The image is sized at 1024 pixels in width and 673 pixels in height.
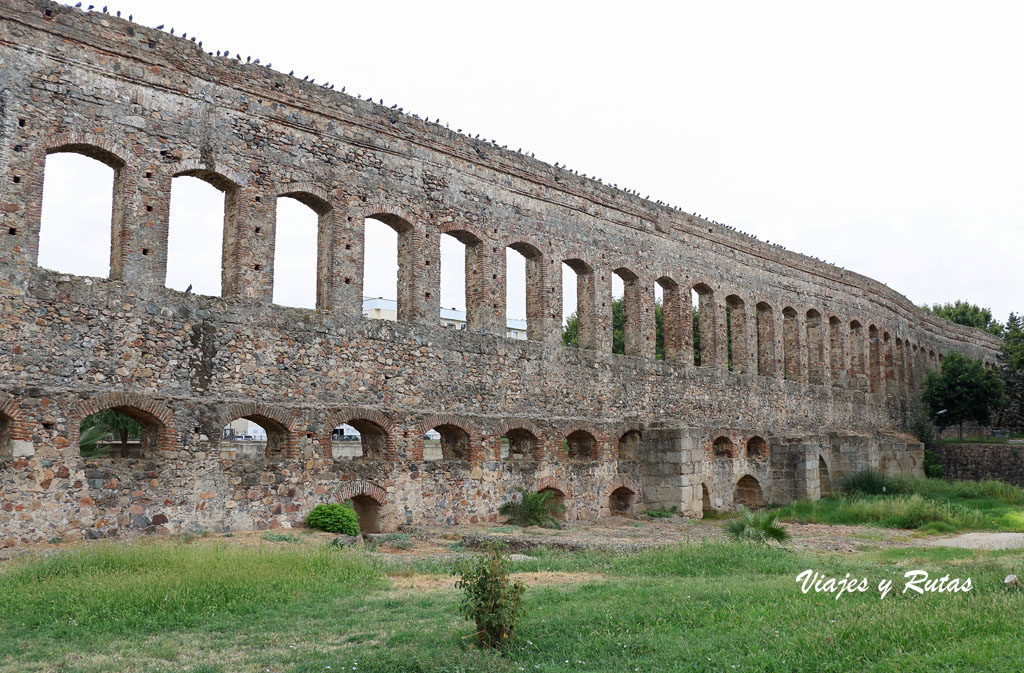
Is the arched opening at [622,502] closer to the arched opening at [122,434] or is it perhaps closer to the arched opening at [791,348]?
the arched opening at [791,348]

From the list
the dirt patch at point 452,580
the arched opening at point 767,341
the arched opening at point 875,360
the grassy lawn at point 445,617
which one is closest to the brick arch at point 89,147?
the grassy lawn at point 445,617

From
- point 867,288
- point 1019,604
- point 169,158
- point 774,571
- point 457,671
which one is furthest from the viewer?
point 867,288

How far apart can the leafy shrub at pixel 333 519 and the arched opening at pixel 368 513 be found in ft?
3.49

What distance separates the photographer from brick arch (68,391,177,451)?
12.0 m

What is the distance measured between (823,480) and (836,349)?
728cm

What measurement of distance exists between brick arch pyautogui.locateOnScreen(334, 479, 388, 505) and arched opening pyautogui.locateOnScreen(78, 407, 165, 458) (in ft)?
10.6

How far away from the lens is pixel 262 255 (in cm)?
1481

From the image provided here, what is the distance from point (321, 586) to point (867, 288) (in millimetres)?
29665

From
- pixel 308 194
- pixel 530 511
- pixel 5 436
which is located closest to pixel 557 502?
pixel 530 511

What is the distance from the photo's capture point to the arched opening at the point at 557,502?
61.0ft

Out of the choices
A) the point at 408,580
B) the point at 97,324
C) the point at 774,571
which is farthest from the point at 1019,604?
the point at 97,324

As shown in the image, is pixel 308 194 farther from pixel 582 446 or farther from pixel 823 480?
pixel 823 480

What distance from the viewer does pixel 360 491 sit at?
15.0m

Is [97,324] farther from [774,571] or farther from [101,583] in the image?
[774,571]
